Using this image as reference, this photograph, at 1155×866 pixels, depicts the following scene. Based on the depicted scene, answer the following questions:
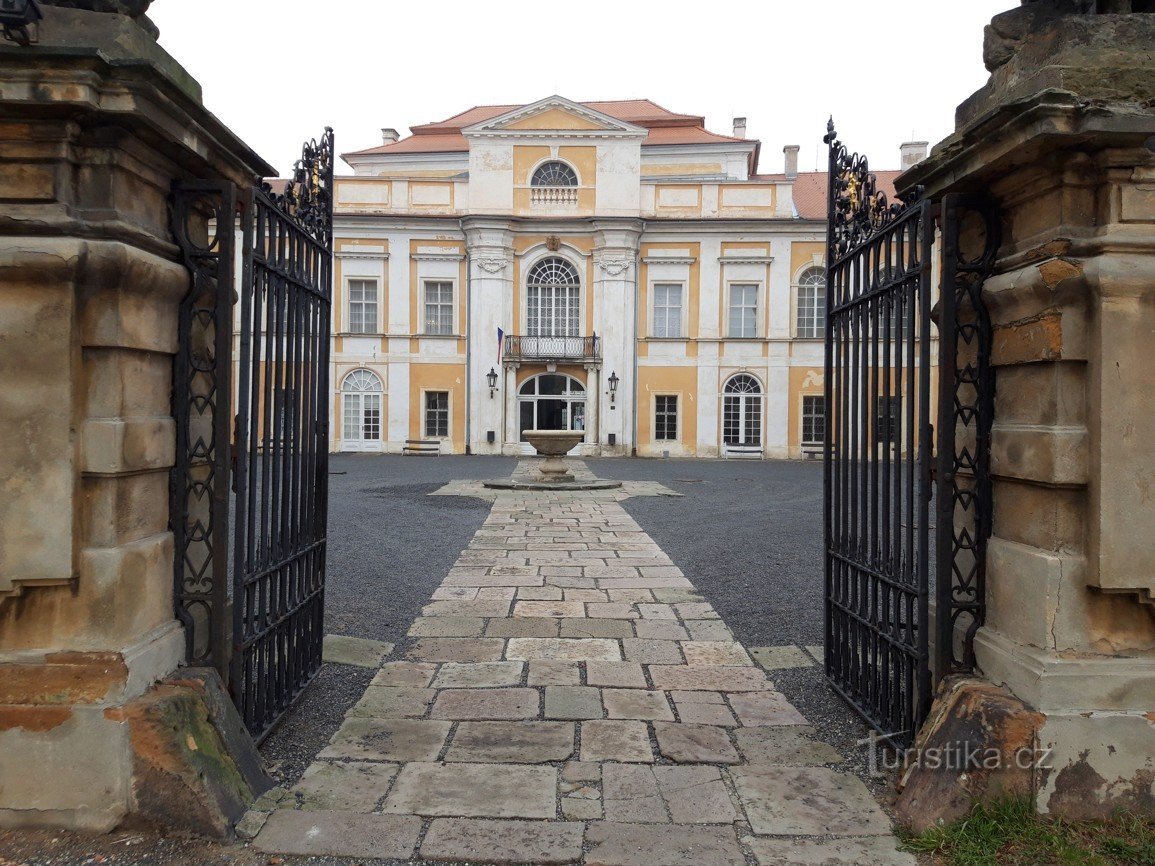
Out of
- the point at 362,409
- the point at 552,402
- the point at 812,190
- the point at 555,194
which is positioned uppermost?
the point at 812,190

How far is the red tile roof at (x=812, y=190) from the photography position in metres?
32.5

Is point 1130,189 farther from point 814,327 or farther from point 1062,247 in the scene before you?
point 814,327

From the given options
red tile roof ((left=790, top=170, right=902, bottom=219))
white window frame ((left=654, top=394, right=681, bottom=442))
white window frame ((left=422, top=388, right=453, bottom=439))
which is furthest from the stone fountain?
red tile roof ((left=790, top=170, right=902, bottom=219))

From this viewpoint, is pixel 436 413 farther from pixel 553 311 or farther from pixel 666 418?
pixel 666 418

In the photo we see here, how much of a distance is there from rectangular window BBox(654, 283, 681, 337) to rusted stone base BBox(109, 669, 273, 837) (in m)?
27.2

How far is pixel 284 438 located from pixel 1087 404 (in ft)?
9.99

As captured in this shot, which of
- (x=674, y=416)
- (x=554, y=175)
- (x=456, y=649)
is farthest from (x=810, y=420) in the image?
(x=456, y=649)

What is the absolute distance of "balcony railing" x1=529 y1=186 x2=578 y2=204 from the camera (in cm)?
2866

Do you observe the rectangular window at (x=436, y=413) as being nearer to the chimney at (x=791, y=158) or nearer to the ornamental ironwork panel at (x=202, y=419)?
the chimney at (x=791, y=158)

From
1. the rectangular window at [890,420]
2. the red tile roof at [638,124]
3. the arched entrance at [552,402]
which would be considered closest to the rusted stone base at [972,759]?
the rectangular window at [890,420]

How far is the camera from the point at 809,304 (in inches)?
1148

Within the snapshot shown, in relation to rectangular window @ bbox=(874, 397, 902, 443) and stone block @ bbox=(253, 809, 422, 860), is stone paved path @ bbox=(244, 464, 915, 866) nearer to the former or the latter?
stone block @ bbox=(253, 809, 422, 860)

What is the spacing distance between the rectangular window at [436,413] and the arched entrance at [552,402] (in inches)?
101

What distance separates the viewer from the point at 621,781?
3.11 meters
